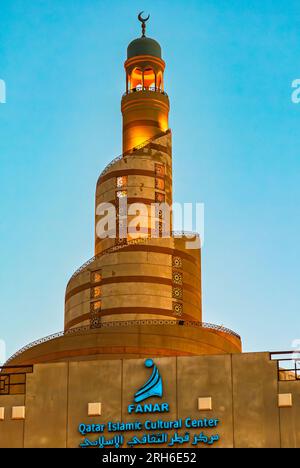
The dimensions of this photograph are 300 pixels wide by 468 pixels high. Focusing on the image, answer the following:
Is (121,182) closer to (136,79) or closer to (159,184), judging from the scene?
(159,184)

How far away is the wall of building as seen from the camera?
38.0m

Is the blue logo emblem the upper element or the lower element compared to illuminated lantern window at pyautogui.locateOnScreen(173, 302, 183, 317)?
lower

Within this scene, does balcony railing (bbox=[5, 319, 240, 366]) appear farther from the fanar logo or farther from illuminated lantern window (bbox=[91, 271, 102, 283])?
the fanar logo

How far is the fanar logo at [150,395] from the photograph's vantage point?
3919 cm

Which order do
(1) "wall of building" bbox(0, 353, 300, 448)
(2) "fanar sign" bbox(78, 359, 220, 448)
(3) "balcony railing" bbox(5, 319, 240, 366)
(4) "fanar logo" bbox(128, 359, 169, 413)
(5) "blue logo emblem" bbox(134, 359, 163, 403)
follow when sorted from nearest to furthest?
(1) "wall of building" bbox(0, 353, 300, 448), (2) "fanar sign" bbox(78, 359, 220, 448), (4) "fanar logo" bbox(128, 359, 169, 413), (5) "blue logo emblem" bbox(134, 359, 163, 403), (3) "balcony railing" bbox(5, 319, 240, 366)

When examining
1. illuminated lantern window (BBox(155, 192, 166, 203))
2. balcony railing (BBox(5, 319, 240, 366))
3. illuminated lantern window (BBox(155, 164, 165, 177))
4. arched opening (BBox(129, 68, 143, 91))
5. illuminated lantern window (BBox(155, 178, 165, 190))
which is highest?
arched opening (BBox(129, 68, 143, 91))

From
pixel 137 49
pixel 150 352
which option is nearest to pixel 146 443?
pixel 150 352

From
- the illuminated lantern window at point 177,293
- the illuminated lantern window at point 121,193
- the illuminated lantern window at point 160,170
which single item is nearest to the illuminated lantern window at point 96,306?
the illuminated lantern window at point 177,293

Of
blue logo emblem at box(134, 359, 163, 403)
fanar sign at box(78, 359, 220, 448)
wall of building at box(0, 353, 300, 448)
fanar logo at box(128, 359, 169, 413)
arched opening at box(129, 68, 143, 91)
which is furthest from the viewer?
arched opening at box(129, 68, 143, 91)

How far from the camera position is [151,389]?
3934 centimetres

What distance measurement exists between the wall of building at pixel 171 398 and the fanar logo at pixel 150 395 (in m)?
0.20

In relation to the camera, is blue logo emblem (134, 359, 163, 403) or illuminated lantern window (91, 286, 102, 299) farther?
illuminated lantern window (91, 286, 102, 299)

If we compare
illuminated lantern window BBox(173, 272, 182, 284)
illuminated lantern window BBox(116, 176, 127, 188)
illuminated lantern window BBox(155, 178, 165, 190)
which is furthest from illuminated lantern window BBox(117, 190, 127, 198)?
illuminated lantern window BBox(173, 272, 182, 284)

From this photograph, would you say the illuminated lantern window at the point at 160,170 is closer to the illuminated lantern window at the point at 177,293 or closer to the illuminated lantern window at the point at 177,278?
the illuminated lantern window at the point at 177,278
